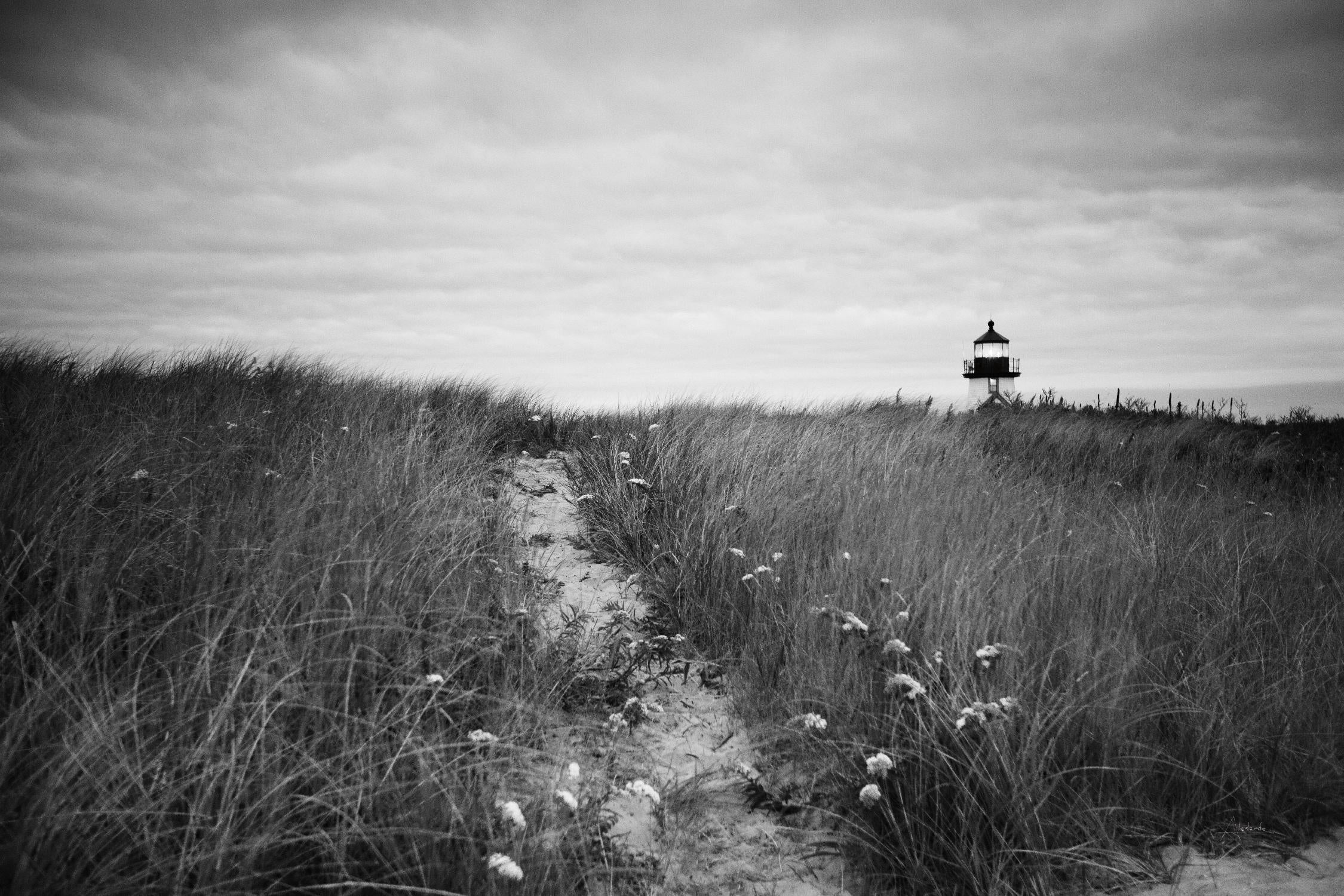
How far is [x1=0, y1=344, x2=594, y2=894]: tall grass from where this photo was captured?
1981 millimetres

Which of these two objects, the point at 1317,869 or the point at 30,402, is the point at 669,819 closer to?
the point at 1317,869

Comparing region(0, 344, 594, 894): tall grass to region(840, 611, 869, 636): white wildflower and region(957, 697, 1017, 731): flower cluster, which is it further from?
region(957, 697, 1017, 731): flower cluster

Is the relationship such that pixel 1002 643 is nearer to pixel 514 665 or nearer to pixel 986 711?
pixel 986 711

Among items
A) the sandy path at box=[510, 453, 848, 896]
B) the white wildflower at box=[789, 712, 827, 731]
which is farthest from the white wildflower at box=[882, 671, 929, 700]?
the sandy path at box=[510, 453, 848, 896]

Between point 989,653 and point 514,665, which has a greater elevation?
point 989,653

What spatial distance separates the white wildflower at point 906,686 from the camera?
262 centimetres

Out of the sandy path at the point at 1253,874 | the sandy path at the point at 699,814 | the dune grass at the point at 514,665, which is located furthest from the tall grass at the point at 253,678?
the sandy path at the point at 1253,874

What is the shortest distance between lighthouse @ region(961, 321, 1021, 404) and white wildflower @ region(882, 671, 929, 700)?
101 feet

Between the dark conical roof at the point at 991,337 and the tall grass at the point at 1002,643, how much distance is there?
26.2 meters

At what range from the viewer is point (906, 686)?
9.17 ft

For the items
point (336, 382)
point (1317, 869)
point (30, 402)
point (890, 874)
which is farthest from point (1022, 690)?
point (336, 382)

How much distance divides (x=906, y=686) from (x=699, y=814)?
3.37ft

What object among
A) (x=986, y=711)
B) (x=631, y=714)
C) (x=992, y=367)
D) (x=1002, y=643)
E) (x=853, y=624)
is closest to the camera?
(x=986, y=711)

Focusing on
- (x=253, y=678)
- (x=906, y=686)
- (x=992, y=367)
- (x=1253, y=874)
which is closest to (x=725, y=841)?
(x=906, y=686)
